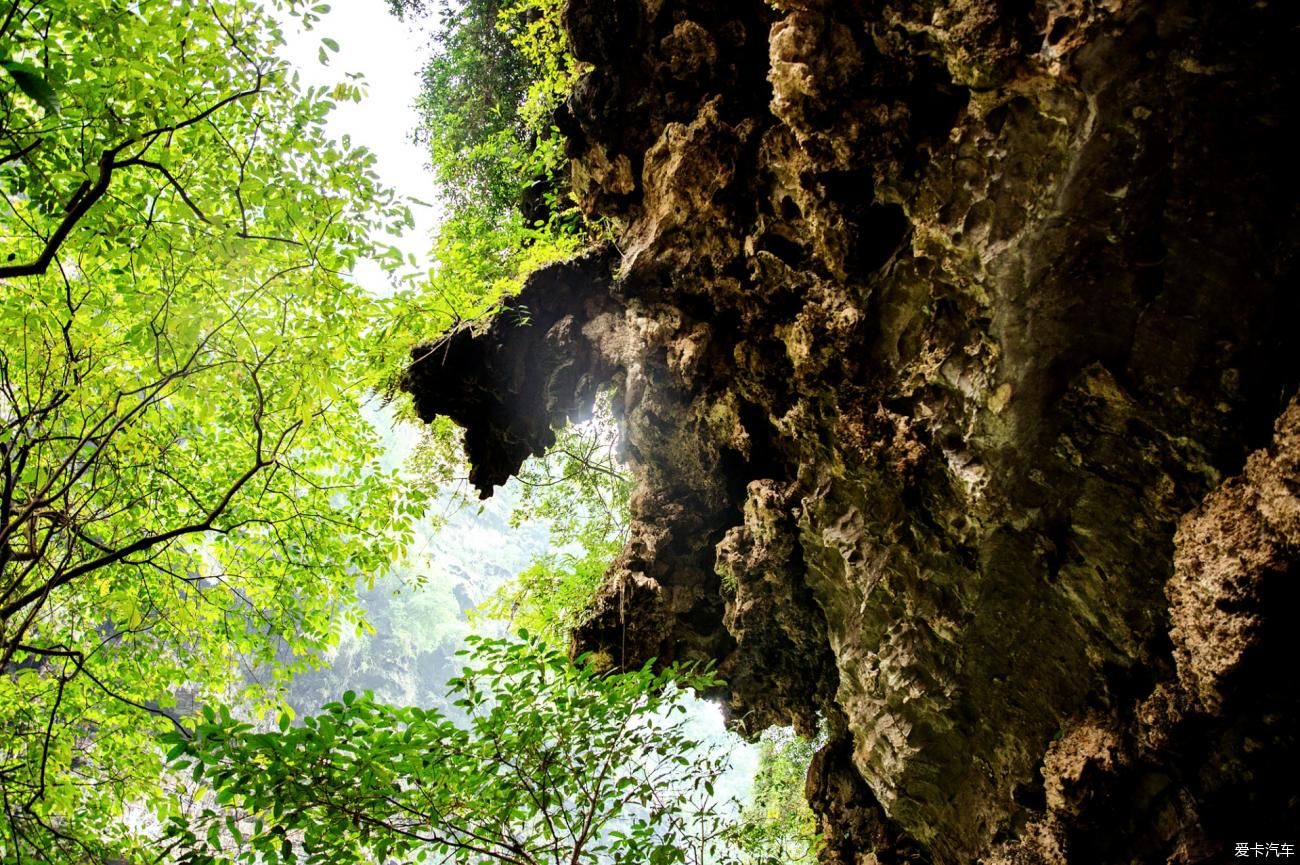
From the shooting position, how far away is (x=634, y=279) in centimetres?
638

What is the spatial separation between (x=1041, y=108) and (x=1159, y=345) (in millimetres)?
1448

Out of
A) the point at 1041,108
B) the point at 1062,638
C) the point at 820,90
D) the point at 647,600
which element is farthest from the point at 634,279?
the point at 1062,638

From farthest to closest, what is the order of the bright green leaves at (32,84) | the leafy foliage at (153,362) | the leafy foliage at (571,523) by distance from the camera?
the leafy foliage at (571,523)
the leafy foliage at (153,362)
the bright green leaves at (32,84)

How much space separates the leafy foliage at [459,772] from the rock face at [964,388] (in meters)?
1.91

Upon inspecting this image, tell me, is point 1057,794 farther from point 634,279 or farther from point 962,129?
point 634,279

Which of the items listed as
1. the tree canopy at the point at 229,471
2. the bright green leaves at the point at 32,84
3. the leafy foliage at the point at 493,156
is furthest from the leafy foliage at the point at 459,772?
the leafy foliage at the point at 493,156

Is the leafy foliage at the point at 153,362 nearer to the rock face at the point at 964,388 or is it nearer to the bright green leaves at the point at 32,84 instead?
the bright green leaves at the point at 32,84

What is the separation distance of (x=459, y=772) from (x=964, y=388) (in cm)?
395

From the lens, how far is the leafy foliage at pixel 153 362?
11.5ft

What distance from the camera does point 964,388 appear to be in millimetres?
4336

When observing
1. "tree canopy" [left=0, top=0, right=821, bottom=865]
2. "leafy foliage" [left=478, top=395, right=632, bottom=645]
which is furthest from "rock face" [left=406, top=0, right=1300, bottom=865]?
"tree canopy" [left=0, top=0, right=821, bottom=865]

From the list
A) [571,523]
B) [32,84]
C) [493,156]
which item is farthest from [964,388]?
[493,156]

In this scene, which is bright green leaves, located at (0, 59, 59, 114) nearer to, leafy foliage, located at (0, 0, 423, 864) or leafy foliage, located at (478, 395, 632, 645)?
leafy foliage, located at (0, 0, 423, 864)

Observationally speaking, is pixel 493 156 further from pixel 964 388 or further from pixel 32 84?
pixel 32 84
